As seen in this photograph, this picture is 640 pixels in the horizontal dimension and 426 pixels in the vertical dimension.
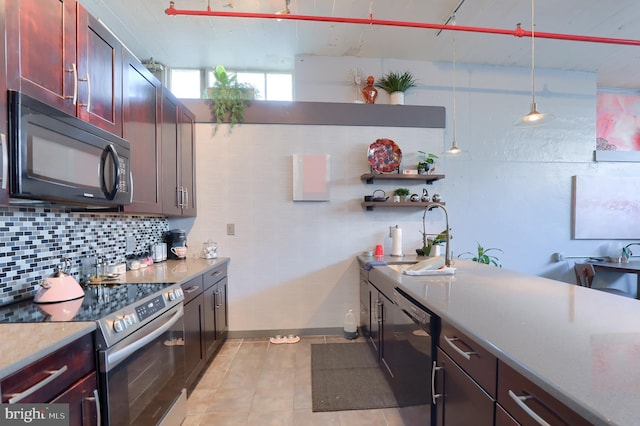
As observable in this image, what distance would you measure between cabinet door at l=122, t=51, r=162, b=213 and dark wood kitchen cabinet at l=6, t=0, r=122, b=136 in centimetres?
10

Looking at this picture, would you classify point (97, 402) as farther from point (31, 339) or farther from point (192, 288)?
point (192, 288)

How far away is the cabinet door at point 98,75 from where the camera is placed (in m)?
1.44

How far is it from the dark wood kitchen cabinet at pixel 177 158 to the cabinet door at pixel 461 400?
90.6 inches

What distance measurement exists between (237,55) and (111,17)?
3.98 ft

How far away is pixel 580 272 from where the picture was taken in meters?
3.30

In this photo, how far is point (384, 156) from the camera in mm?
3023

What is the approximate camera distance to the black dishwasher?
4.35 feet

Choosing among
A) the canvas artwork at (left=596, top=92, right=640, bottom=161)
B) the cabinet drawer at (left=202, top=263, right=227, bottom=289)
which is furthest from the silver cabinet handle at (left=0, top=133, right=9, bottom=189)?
the canvas artwork at (left=596, top=92, right=640, bottom=161)

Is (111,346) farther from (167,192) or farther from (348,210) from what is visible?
(348,210)

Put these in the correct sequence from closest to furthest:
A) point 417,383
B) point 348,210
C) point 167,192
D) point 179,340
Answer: point 417,383 → point 179,340 → point 167,192 → point 348,210

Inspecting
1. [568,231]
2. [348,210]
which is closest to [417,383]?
[348,210]

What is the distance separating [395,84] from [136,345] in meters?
3.39

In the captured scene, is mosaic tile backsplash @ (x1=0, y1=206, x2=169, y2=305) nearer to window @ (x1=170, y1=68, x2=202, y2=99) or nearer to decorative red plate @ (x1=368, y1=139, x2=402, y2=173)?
window @ (x1=170, y1=68, x2=202, y2=99)

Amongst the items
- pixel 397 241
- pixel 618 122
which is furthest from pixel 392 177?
pixel 618 122
